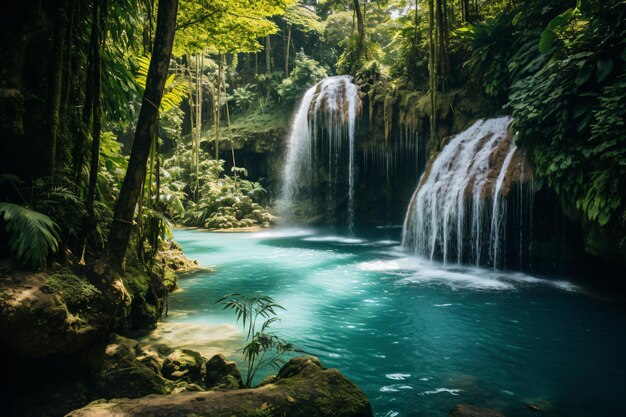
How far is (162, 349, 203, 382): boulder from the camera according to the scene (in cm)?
375

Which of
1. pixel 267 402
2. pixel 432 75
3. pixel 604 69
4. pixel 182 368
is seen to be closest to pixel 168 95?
pixel 182 368

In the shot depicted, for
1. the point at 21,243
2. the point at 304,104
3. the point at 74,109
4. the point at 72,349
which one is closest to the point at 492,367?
the point at 72,349

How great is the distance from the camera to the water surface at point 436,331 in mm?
3988

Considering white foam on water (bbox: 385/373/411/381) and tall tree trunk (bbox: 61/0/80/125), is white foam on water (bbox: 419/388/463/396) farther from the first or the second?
tall tree trunk (bbox: 61/0/80/125)

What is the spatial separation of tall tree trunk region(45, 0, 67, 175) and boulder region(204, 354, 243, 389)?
2.22 meters

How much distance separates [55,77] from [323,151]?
15467 mm

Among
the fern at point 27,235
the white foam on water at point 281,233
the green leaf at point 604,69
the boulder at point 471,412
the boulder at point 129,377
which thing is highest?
the green leaf at point 604,69

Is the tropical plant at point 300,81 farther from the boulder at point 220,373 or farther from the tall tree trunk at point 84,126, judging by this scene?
the boulder at point 220,373

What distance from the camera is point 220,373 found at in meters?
3.71

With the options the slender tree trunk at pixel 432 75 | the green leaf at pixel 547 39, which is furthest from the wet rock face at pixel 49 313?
the slender tree trunk at pixel 432 75

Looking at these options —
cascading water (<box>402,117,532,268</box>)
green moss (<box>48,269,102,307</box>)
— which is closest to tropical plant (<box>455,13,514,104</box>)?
cascading water (<box>402,117,532,268</box>)

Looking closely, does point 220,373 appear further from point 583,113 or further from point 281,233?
point 281,233

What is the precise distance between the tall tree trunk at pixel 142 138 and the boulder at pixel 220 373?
1.24 meters

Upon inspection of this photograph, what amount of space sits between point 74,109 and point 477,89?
1165 centimetres
